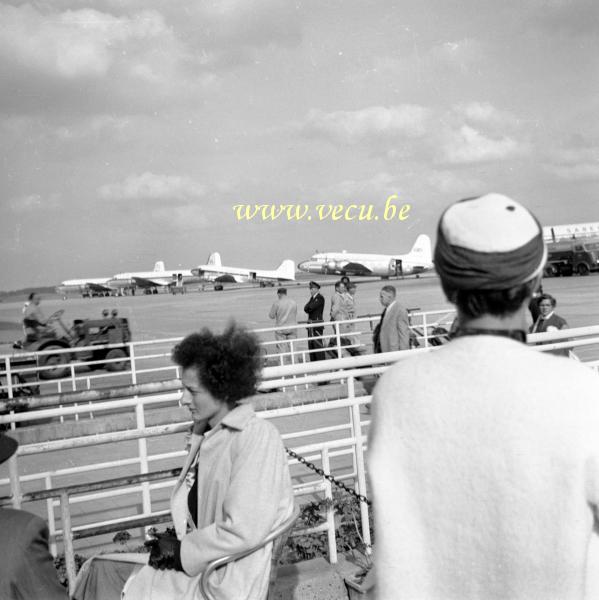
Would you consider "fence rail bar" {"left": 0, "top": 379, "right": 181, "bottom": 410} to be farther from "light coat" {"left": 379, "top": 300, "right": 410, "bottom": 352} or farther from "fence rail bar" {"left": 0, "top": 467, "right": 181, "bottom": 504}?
"light coat" {"left": 379, "top": 300, "right": 410, "bottom": 352}

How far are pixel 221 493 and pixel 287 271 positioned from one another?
3557 inches

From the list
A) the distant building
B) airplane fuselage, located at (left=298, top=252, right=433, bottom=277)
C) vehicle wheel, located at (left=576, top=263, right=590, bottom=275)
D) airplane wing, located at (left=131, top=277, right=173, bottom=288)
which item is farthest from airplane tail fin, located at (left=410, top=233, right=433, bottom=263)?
airplane wing, located at (left=131, top=277, right=173, bottom=288)

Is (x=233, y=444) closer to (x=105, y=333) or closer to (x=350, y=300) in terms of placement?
(x=350, y=300)

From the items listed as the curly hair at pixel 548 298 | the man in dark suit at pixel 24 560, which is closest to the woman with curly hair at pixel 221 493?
the man in dark suit at pixel 24 560

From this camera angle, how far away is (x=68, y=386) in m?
13.9

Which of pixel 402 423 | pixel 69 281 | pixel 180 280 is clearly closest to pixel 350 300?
pixel 402 423

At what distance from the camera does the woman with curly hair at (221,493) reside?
8.06 feet

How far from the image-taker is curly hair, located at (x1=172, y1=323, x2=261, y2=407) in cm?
282

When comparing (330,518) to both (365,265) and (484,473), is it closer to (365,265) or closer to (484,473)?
(484,473)

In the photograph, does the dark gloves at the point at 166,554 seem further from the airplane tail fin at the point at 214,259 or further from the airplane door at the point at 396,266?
the airplane tail fin at the point at 214,259

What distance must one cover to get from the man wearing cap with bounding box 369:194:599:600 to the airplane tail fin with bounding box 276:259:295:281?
90.5 metres

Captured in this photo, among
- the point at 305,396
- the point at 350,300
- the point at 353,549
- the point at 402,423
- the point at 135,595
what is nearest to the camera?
the point at 402,423

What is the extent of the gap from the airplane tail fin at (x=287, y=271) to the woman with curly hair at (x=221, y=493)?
89038 millimetres

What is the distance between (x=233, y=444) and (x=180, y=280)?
103 metres
